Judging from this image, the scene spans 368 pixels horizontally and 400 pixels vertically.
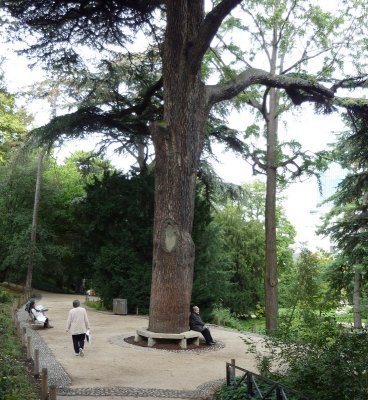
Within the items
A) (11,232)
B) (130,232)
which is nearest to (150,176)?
(130,232)

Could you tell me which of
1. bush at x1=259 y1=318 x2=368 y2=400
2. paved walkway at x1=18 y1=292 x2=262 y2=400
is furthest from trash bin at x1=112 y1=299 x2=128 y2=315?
bush at x1=259 y1=318 x2=368 y2=400

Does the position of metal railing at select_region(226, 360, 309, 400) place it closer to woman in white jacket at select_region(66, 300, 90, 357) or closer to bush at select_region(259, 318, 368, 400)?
bush at select_region(259, 318, 368, 400)

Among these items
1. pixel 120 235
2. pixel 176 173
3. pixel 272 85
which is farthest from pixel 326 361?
pixel 120 235

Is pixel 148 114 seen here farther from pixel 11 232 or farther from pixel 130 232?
pixel 11 232

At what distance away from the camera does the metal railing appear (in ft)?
19.4

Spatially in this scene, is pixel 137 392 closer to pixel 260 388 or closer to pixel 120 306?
pixel 260 388

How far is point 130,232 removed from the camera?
66.4ft

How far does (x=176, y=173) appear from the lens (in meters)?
12.7

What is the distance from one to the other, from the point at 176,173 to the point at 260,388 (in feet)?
22.5

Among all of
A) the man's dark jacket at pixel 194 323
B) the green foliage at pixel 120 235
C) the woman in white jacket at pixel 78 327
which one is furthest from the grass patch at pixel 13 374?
the green foliage at pixel 120 235

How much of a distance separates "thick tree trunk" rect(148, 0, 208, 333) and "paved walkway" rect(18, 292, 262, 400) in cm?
124

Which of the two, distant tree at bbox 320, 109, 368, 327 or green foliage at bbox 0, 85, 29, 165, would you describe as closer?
distant tree at bbox 320, 109, 368, 327

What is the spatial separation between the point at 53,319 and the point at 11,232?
59.0ft

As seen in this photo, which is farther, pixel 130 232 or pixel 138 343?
pixel 130 232
